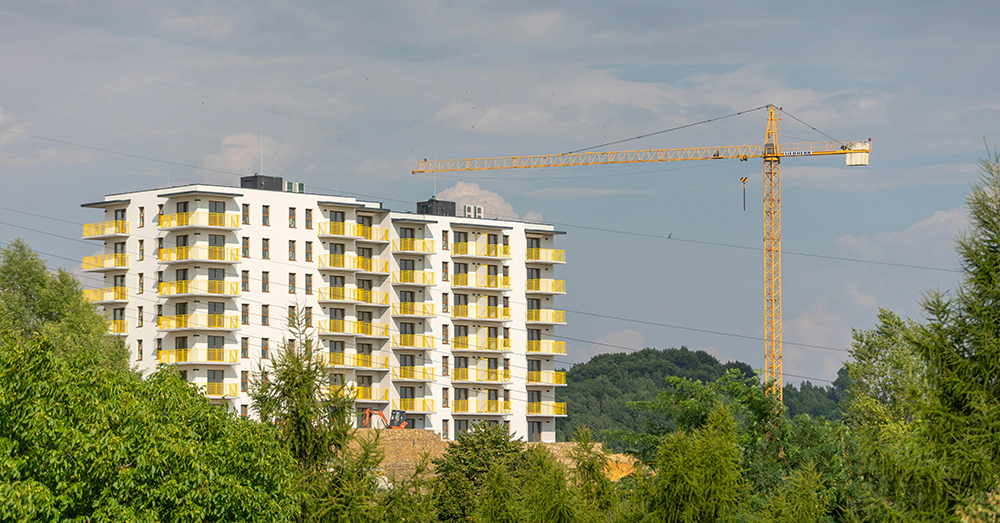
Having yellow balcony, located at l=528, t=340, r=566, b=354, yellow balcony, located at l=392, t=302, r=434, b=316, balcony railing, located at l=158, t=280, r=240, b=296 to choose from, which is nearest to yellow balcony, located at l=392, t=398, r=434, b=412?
yellow balcony, located at l=392, t=302, r=434, b=316

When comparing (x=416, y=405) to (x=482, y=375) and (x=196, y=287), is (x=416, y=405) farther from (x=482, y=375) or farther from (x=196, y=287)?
(x=196, y=287)

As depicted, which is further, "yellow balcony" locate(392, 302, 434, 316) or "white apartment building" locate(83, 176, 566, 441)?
"yellow balcony" locate(392, 302, 434, 316)

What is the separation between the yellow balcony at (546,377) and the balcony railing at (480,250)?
1347 cm

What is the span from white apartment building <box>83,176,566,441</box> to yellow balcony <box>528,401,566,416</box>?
0.51 feet

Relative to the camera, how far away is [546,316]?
122000mm


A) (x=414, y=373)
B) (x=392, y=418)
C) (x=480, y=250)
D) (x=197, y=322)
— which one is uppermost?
(x=480, y=250)

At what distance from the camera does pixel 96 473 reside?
2681 cm

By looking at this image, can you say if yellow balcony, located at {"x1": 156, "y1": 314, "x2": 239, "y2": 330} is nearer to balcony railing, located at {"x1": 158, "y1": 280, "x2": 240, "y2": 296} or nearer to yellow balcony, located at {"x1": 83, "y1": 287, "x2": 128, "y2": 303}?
balcony railing, located at {"x1": 158, "y1": 280, "x2": 240, "y2": 296}

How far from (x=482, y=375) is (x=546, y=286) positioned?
13.3 meters

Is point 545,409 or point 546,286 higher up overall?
point 546,286

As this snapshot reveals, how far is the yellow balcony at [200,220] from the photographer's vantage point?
99438 millimetres

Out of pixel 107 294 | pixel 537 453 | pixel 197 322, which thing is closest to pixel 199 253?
pixel 197 322

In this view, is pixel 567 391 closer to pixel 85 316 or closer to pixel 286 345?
pixel 85 316

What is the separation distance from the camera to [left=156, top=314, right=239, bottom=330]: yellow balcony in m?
99.5
